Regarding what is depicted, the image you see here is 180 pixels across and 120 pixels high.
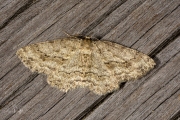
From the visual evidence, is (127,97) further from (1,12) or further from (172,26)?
(1,12)

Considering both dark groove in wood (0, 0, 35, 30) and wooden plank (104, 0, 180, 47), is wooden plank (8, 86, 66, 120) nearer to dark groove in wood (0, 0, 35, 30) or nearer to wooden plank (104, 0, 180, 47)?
dark groove in wood (0, 0, 35, 30)

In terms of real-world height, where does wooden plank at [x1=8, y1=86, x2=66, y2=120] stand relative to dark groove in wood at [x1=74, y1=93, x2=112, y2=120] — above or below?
above

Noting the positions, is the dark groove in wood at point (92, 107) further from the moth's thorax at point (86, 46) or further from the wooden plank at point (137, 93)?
the moth's thorax at point (86, 46)

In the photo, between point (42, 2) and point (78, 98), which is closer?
point (78, 98)

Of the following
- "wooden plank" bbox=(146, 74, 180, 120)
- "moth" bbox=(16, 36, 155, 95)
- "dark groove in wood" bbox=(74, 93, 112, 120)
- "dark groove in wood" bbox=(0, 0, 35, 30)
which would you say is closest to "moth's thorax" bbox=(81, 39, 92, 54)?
"moth" bbox=(16, 36, 155, 95)

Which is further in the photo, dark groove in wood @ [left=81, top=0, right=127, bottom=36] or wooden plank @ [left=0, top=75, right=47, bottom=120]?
dark groove in wood @ [left=81, top=0, right=127, bottom=36]

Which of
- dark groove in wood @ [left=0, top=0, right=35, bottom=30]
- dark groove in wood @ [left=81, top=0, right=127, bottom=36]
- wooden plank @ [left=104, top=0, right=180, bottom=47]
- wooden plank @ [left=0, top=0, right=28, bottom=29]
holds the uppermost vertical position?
wooden plank @ [left=0, top=0, right=28, bottom=29]

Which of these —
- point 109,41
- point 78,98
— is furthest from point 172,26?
point 78,98

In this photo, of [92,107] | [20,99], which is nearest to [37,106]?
[20,99]
